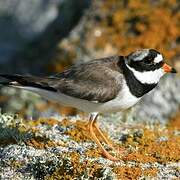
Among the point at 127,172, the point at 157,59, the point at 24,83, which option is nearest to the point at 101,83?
the point at 157,59

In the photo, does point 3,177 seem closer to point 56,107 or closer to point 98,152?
point 98,152

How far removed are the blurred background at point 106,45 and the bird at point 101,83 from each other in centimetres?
401

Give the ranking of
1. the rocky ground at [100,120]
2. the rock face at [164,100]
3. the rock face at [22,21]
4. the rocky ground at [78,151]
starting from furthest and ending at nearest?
the rock face at [22,21], the rock face at [164,100], the rocky ground at [100,120], the rocky ground at [78,151]

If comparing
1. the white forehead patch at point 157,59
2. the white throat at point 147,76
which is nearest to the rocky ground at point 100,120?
the white throat at point 147,76

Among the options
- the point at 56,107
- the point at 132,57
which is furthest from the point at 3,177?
the point at 56,107

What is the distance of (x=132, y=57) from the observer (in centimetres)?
887

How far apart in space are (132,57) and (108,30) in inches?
203

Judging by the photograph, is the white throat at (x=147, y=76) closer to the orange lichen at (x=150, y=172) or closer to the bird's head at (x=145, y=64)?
the bird's head at (x=145, y=64)

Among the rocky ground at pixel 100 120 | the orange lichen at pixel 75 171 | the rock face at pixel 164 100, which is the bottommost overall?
the rock face at pixel 164 100

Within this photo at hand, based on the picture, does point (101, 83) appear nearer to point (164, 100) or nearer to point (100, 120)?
point (100, 120)

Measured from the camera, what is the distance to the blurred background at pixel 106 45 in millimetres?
13242

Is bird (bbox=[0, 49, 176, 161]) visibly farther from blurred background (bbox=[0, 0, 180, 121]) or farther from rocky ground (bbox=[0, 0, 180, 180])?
blurred background (bbox=[0, 0, 180, 121])

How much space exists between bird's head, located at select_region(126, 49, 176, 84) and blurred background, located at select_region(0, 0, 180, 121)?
13.0 feet

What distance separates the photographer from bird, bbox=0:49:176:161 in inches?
336
